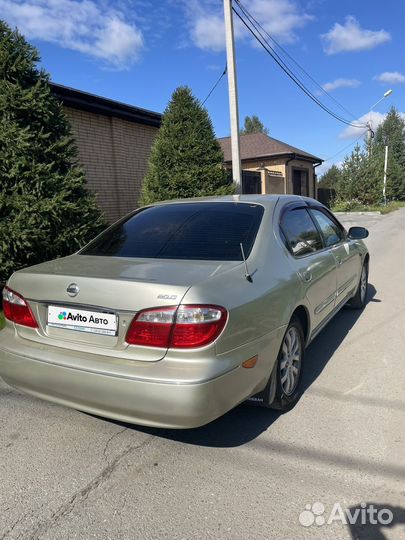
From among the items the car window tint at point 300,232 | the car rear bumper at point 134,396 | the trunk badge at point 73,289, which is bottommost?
the car rear bumper at point 134,396

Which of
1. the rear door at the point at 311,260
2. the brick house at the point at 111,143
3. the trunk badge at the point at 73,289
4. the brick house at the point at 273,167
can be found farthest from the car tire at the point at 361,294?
the brick house at the point at 273,167

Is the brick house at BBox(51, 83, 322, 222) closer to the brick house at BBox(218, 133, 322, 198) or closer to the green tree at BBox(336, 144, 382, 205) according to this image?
the brick house at BBox(218, 133, 322, 198)

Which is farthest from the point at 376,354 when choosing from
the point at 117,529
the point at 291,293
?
the point at 117,529

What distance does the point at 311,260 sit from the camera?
12.0 ft

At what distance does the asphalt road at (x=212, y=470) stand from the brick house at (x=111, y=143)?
673cm

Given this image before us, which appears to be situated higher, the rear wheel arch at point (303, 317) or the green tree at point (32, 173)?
the green tree at point (32, 173)

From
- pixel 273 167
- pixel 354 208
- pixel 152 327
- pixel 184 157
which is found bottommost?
pixel 354 208

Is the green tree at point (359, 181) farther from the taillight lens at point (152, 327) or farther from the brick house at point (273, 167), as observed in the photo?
the taillight lens at point (152, 327)

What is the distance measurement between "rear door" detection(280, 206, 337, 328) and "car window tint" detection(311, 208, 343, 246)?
201mm

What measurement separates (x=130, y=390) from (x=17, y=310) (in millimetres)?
1051

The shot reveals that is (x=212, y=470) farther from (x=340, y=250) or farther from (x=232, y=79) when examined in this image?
(x=232, y=79)

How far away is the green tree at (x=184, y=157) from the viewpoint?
30.1ft

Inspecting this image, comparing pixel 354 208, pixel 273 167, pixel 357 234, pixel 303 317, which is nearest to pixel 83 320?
pixel 303 317

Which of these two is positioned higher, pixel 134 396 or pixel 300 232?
pixel 300 232
